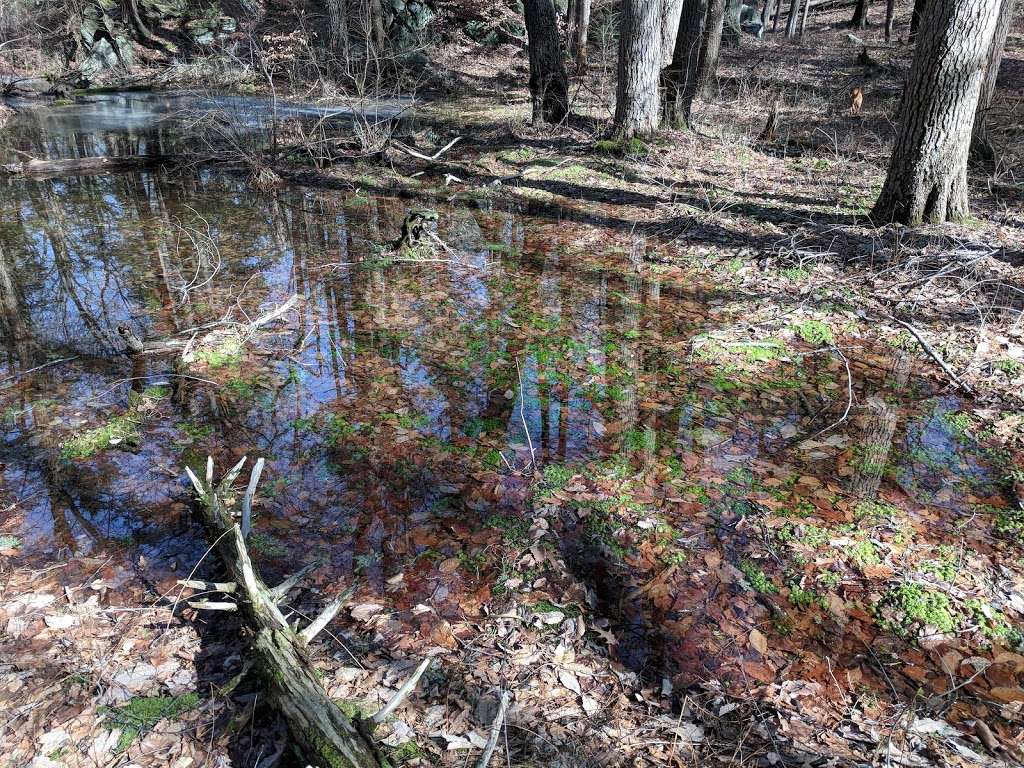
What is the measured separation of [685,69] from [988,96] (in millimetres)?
5619

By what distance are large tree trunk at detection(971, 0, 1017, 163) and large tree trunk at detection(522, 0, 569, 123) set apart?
7704mm

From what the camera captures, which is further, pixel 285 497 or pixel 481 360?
pixel 481 360

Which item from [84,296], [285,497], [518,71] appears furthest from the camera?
[518,71]

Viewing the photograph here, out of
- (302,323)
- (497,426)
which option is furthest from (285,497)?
(302,323)

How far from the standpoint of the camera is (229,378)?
19.0ft

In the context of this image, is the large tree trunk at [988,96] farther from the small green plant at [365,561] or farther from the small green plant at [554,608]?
the small green plant at [365,561]

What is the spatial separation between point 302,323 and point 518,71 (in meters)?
20.8

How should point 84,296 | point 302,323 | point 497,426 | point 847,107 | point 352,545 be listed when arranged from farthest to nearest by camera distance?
1. point 847,107
2. point 84,296
3. point 302,323
4. point 497,426
5. point 352,545

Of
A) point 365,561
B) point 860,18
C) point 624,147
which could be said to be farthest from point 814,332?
point 860,18

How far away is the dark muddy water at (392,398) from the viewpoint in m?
4.16

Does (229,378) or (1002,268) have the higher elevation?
(1002,268)

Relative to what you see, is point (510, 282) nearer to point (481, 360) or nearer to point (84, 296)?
point (481, 360)

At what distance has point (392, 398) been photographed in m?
5.46

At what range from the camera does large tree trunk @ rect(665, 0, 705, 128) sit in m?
13.1
